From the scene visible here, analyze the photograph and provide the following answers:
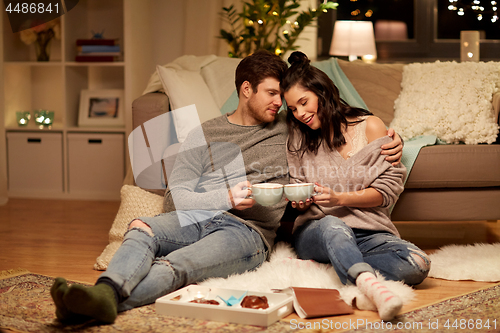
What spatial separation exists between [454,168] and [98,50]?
2.41 meters

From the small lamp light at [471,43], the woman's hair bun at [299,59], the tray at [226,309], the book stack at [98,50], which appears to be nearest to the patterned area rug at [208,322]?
the tray at [226,309]

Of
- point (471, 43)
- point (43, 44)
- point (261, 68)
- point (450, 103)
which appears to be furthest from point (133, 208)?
point (471, 43)

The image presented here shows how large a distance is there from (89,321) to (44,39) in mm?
2724

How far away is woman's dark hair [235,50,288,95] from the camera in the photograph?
1.79 meters

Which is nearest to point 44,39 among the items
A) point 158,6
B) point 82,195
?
point 158,6

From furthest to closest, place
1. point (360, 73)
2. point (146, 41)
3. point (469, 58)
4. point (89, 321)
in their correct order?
point (146, 41)
point (469, 58)
point (360, 73)
point (89, 321)

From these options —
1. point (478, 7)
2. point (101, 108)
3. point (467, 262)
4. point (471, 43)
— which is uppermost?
point (478, 7)

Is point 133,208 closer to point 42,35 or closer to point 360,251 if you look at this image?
point 360,251

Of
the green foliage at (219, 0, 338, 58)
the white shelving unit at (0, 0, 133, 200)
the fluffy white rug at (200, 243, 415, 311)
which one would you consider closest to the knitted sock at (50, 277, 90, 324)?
the fluffy white rug at (200, 243, 415, 311)

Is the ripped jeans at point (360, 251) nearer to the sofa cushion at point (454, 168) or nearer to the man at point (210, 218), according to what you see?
the man at point (210, 218)

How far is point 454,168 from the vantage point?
6.81 ft

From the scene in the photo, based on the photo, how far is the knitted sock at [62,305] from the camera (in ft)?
3.98

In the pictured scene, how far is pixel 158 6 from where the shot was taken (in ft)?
12.5

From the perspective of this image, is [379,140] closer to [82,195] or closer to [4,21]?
[82,195]
